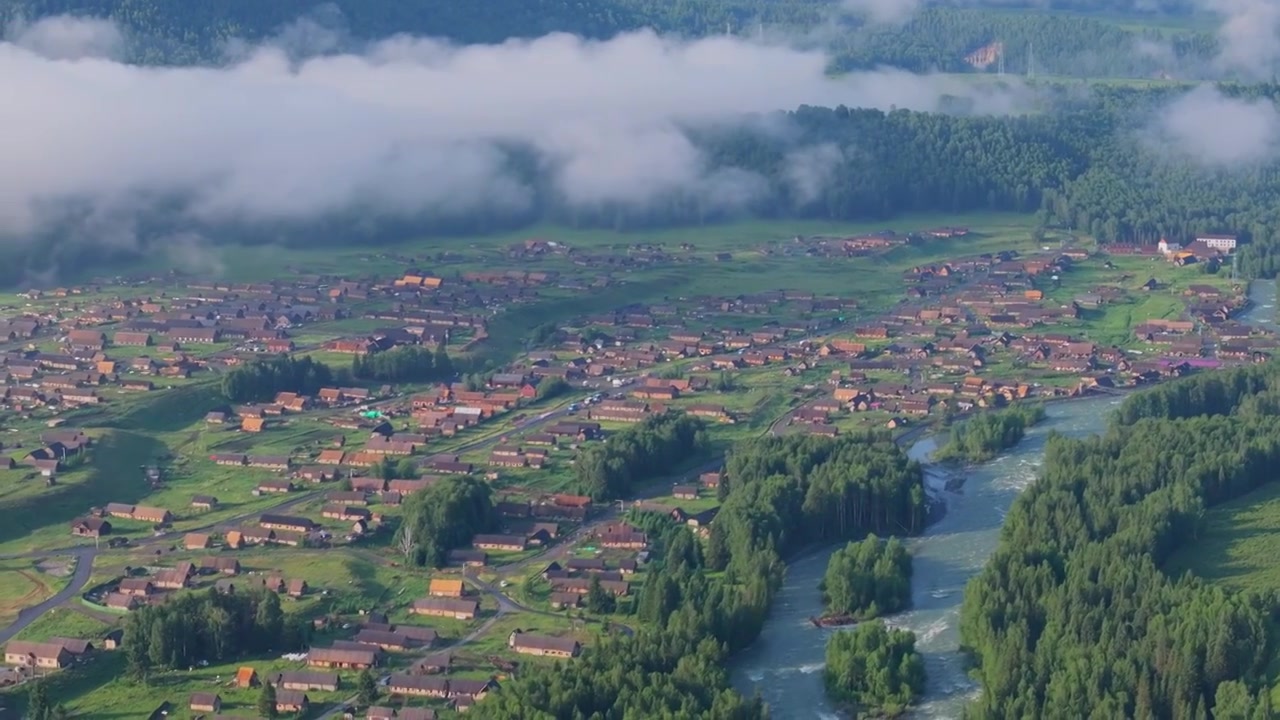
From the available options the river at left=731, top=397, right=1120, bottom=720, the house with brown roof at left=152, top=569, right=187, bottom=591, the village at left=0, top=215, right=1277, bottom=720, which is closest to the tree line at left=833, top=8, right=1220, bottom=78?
the village at left=0, top=215, right=1277, bottom=720

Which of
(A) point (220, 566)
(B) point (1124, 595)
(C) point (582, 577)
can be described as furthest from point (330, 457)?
(B) point (1124, 595)

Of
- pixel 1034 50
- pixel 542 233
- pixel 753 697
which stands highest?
pixel 1034 50

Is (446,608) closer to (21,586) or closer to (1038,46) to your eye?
(21,586)

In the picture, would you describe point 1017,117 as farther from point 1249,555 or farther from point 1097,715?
point 1097,715

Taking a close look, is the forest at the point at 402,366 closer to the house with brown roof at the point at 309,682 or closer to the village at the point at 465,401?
the village at the point at 465,401

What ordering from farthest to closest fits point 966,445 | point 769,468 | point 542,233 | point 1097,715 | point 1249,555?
point 542,233 → point 966,445 → point 769,468 → point 1249,555 → point 1097,715

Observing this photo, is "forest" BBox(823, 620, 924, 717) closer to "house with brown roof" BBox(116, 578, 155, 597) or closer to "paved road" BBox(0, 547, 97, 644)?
"house with brown roof" BBox(116, 578, 155, 597)

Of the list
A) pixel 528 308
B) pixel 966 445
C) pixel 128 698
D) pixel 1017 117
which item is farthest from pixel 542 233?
pixel 128 698
